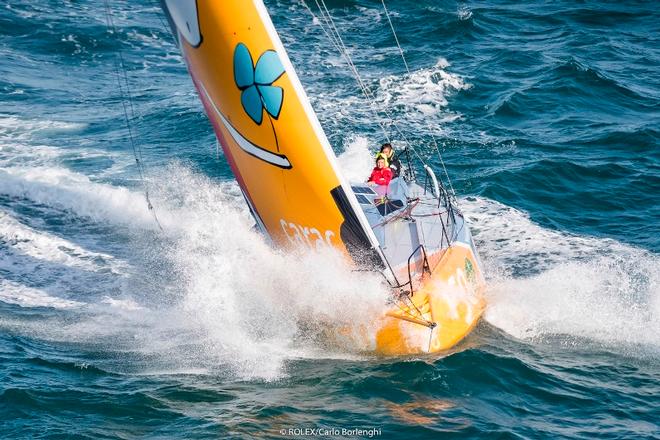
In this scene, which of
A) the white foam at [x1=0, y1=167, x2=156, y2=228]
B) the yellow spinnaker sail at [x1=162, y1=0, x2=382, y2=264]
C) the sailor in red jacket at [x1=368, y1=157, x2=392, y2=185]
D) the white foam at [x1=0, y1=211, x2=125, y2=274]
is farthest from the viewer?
the white foam at [x1=0, y1=167, x2=156, y2=228]

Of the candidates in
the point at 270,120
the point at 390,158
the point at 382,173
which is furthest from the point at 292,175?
the point at 390,158

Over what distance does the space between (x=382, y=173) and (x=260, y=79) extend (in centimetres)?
412

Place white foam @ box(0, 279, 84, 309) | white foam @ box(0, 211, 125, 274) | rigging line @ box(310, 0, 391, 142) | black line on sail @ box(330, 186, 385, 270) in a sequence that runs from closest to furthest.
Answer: black line on sail @ box(330, 186, 385, 270)
rigging line @ box(310, 0, 391, 142)
white foam @ box(0, 279, 84, 309)
white foam @ box(0, 211, 125, 274)

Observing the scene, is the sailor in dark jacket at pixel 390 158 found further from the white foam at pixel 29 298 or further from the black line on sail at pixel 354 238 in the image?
the white foam at pixel 29 298

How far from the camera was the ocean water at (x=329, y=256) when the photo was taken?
414 inches

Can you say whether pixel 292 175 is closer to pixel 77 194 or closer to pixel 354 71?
pixel 354 71

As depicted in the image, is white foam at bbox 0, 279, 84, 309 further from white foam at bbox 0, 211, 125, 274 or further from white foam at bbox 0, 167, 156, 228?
white foam at bbox 0, 167, 156, 228

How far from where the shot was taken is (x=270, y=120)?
1115 cm

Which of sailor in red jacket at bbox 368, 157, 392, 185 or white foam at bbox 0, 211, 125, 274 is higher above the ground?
sailor in red jacket at bbox 368, 157, 392, 185

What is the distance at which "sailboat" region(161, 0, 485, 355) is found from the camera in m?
10.9

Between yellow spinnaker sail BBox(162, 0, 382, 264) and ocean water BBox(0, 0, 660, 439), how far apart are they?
0.60m

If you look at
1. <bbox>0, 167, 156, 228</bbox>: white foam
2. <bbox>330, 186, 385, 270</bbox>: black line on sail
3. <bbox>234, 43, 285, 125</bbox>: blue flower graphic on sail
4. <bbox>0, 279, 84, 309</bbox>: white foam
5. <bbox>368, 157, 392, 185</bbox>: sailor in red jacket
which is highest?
<bbox>234, 43, 285, 125</bbox>: blue flower graphic on sail

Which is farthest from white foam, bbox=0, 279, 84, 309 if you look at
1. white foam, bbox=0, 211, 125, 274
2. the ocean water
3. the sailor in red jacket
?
the sailor in red jacket

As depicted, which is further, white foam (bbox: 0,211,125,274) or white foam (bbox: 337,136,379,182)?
white foam (bbox: 337,136,379,182)
